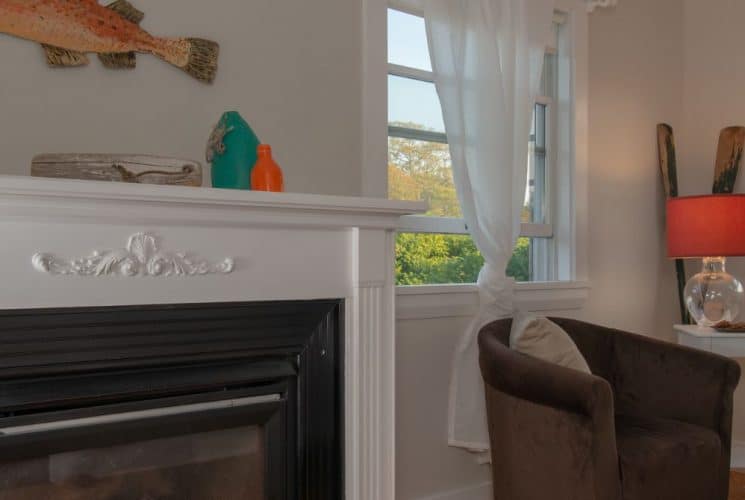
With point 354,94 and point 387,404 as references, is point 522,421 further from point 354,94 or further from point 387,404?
point 354,94

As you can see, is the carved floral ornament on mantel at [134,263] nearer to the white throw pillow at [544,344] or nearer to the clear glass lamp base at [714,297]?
the white throw pillow at [544,344]

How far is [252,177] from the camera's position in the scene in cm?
144

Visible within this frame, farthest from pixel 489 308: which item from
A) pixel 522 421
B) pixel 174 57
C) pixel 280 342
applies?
pixel 174 57

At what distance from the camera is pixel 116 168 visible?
4.25ft

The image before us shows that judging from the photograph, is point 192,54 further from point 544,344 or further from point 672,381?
point 672,381

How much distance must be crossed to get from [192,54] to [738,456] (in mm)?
3299

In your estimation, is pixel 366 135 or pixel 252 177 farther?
pixel 366 135

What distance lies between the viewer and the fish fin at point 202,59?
174 centimetres

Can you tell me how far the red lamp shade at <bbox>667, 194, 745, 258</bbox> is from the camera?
254cm

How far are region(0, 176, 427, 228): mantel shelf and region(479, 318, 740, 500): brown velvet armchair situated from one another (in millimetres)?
706

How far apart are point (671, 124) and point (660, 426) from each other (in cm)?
201

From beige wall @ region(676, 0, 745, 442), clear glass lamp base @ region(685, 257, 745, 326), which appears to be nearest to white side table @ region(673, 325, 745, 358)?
clear glass lamp base @ region(685, 257, 745, 326)

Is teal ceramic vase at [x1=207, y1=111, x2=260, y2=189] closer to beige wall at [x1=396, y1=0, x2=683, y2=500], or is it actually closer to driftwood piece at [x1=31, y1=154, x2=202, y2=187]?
driftwood piece at [x1=31, y1=154, x2=202, y2=187]

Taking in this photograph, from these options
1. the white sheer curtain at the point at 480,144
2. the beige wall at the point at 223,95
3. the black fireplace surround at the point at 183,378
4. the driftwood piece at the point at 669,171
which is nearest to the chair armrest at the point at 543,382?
the white sheer curtain at the point at 480,144
